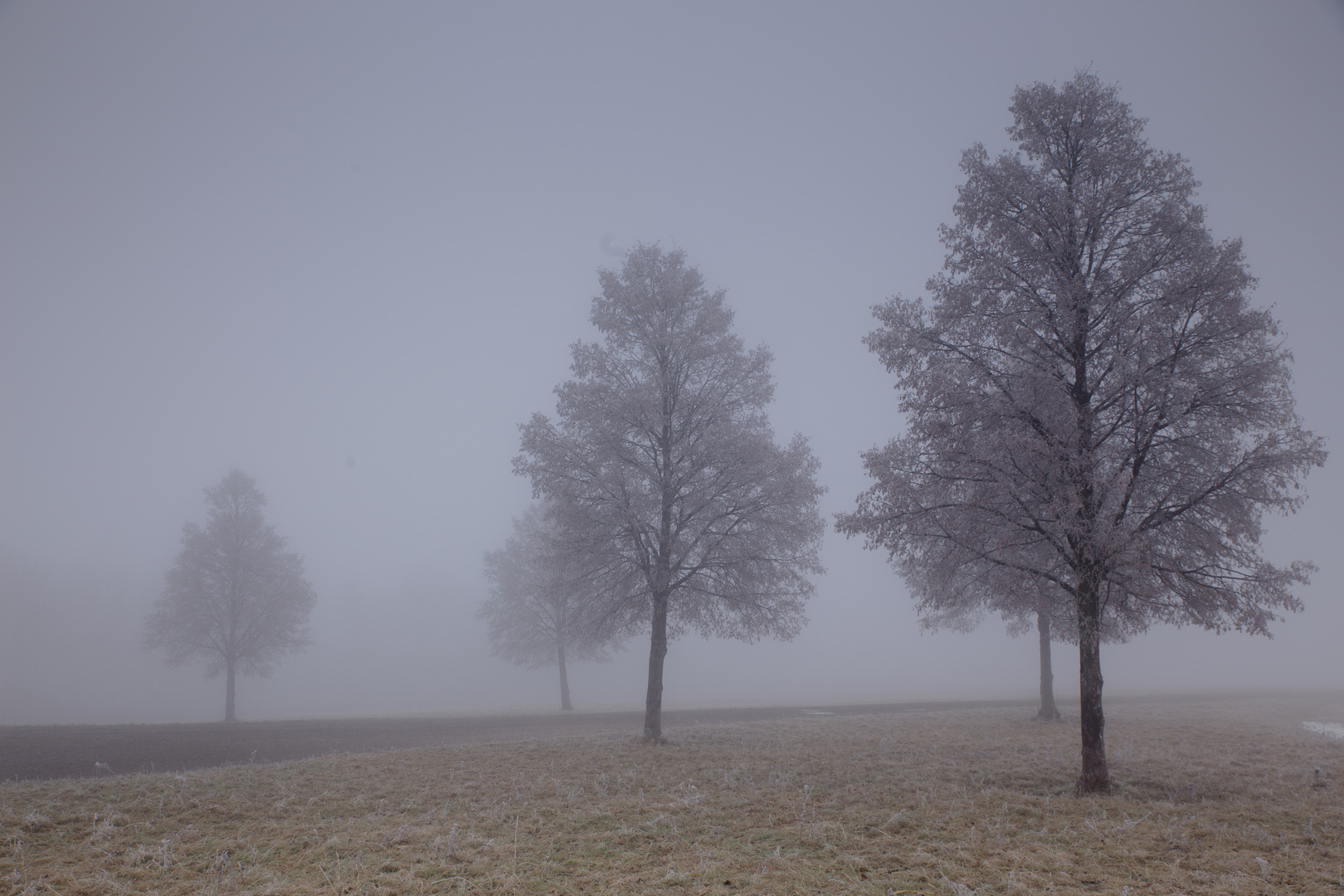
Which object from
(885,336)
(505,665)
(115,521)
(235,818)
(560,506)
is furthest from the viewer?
(115,521)

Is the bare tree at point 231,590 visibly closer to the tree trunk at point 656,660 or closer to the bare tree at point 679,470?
the bare tree at point 679,470

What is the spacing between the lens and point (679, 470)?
17391 mm

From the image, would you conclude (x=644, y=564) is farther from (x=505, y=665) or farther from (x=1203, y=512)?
(x=505, y=665)

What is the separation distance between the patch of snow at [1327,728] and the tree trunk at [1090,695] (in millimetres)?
12570

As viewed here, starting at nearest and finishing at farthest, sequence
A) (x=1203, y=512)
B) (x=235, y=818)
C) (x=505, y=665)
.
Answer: (x=235, y=818)
(x=1203, y=512)
(x=505, y=665)

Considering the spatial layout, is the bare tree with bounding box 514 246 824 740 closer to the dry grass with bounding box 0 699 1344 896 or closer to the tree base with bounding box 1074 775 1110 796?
the dry grass with bounding box 0 699 1344 896

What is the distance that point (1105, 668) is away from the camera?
9950 cm

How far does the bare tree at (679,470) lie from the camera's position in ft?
54.6

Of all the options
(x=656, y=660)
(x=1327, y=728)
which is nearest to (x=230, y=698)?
(x=656, y=660)

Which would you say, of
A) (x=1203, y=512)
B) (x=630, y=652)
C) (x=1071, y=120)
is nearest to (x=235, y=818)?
(x=1203, y=512)

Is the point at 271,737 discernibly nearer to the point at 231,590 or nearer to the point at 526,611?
the point at 231,590

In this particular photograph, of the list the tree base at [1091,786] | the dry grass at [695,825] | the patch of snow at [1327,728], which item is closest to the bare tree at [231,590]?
the dry grass at [695,825]

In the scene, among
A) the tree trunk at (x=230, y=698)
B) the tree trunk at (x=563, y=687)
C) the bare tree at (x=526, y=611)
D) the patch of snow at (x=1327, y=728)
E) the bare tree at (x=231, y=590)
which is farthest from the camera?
the bare tree at (x=526, y=611)

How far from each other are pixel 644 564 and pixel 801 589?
4.29 meters
